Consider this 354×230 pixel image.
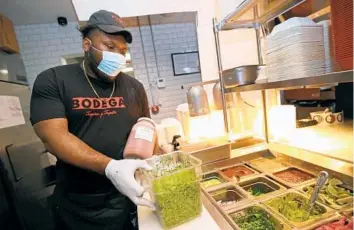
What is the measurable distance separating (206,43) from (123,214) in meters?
1.73

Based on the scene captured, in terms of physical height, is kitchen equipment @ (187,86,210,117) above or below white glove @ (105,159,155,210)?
above

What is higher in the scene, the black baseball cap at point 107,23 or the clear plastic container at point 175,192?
the black baseball cap at point 107,23

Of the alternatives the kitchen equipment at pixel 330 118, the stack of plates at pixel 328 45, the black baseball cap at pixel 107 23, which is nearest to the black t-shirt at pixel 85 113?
the black baseball cap at pixel 107 23

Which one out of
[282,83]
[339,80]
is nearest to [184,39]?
[282,83]

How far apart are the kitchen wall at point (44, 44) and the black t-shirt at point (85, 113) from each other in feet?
9.24

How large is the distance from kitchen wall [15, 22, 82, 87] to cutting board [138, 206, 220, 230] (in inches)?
137

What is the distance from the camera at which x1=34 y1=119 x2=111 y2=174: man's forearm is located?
956 mm

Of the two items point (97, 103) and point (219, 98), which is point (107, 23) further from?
point (219, 98)

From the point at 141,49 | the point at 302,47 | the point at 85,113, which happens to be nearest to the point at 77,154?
the point at 85,113

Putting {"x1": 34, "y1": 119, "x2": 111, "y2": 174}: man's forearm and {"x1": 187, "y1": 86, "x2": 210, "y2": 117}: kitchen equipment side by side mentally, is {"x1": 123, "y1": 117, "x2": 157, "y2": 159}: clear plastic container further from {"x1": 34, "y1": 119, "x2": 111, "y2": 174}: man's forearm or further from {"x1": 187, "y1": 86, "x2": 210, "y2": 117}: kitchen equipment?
{"x1": 187, "y1": 86, "x2": 210, "y2": 117}: kitchen equipment

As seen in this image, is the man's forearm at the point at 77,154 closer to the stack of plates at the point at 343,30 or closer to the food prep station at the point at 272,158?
the food prep station at the point at 272,158

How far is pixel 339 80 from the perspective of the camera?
608mm

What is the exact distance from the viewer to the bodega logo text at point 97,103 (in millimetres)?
1149

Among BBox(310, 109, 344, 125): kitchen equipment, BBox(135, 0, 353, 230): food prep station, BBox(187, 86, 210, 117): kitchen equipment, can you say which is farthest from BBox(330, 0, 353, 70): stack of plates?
BBox(187, 86, 210, 117): kitchen equipment
